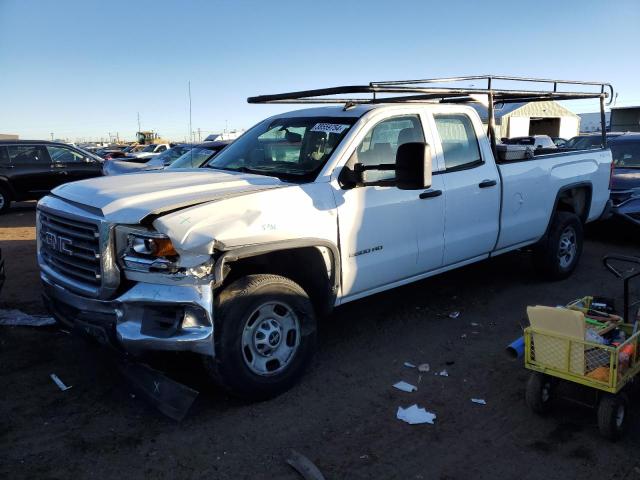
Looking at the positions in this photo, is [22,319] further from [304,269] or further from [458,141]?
[458,141]

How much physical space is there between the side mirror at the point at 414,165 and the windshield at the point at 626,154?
6.91 m

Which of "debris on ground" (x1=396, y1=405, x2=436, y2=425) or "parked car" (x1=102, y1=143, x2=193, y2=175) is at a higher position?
"parked car" (x1=102, y1=143, x2=193, y2=175)

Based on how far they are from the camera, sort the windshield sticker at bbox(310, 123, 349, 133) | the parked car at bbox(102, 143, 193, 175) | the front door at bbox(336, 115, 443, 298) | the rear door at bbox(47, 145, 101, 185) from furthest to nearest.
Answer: the rear door at bbox(47, 145, 101, 185) < the parked car at bbox(102, 143, 193, 175) < the windshield sticker at bbox(310, 123, 349, 133) < the front door at bbox(336, 115, 443, 298)

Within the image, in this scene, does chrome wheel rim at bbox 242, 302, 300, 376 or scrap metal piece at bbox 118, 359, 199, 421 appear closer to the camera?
scrap metal piece at bbox 118, 359, 199, 421

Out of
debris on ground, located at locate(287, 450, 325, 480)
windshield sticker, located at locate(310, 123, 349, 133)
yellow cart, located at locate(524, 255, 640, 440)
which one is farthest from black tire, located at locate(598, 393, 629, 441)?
windshield sticker, located at locate(310, 123, 349, 133)

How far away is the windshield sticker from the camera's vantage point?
4344 mm

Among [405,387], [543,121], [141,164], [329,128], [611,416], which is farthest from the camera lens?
[543,121]

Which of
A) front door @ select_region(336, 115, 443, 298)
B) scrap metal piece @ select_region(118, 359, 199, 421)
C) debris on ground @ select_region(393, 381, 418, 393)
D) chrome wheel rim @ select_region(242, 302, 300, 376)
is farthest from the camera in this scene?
front door @ select_region(336, 115, 443, 298)

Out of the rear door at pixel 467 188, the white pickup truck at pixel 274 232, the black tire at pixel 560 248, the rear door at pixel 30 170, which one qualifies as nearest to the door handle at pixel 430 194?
the white pickup truck at pixel 274 232

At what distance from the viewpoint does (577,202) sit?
6.64 metres

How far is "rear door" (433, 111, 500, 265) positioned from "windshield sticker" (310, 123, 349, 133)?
3.22ft

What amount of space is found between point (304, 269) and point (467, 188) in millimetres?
1848

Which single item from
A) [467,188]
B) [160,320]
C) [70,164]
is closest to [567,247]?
[467,188]

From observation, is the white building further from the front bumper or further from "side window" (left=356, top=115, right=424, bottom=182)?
the front bumper
